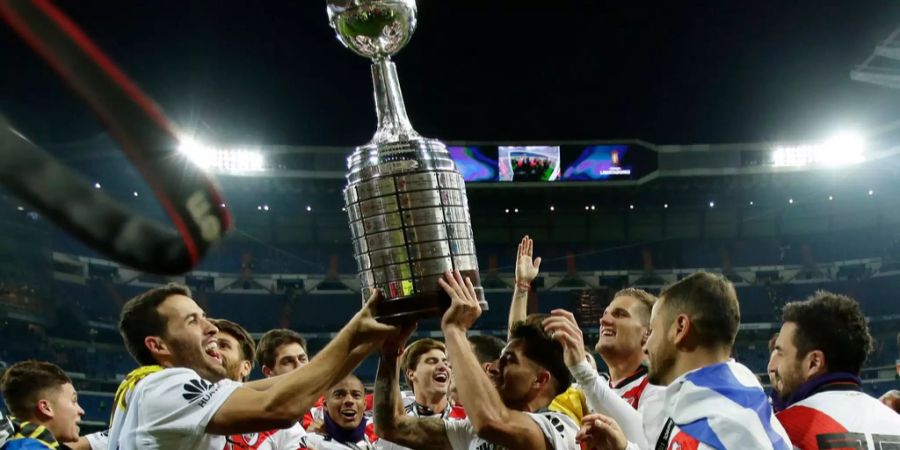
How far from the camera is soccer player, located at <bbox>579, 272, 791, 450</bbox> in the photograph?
89.5 inches

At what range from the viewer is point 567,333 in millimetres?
3230

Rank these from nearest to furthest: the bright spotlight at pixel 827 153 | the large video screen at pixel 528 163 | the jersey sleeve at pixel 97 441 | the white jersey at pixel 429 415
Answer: the white jersey at pixel 429 415 < the jersey sleeve at pixel 97 441 < the bright spotlight at pixel 827 153 < the large video screen at pixel 528 163

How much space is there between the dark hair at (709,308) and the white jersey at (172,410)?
1.49 meters

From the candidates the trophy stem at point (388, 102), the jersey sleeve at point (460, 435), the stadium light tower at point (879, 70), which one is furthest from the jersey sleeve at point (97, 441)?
the stadium light tower at point (879, 70)

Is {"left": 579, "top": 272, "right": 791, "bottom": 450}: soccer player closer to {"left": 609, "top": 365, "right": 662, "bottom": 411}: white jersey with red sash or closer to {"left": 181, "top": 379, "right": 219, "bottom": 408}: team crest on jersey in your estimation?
{"left": 181, "top": 379, "right": 219, "bottom": 408}: team crest on jersey

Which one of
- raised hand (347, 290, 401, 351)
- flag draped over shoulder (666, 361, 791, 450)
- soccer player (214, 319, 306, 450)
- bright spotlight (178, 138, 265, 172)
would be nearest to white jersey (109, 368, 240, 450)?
raised hand (347, 290, 401, 351)

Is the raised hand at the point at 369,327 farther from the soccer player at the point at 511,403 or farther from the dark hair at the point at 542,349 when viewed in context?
the dark hair at the point at 542,349

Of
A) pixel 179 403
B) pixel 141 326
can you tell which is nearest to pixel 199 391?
pixel 179 403

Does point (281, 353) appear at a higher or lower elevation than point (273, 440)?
higher

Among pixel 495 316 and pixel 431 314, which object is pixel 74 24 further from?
pixel 431 314

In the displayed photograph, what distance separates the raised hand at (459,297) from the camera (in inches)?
98.0

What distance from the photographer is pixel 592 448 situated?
2.80 metres

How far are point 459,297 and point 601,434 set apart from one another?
0.67 m

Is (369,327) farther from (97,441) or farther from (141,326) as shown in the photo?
(97,441)
